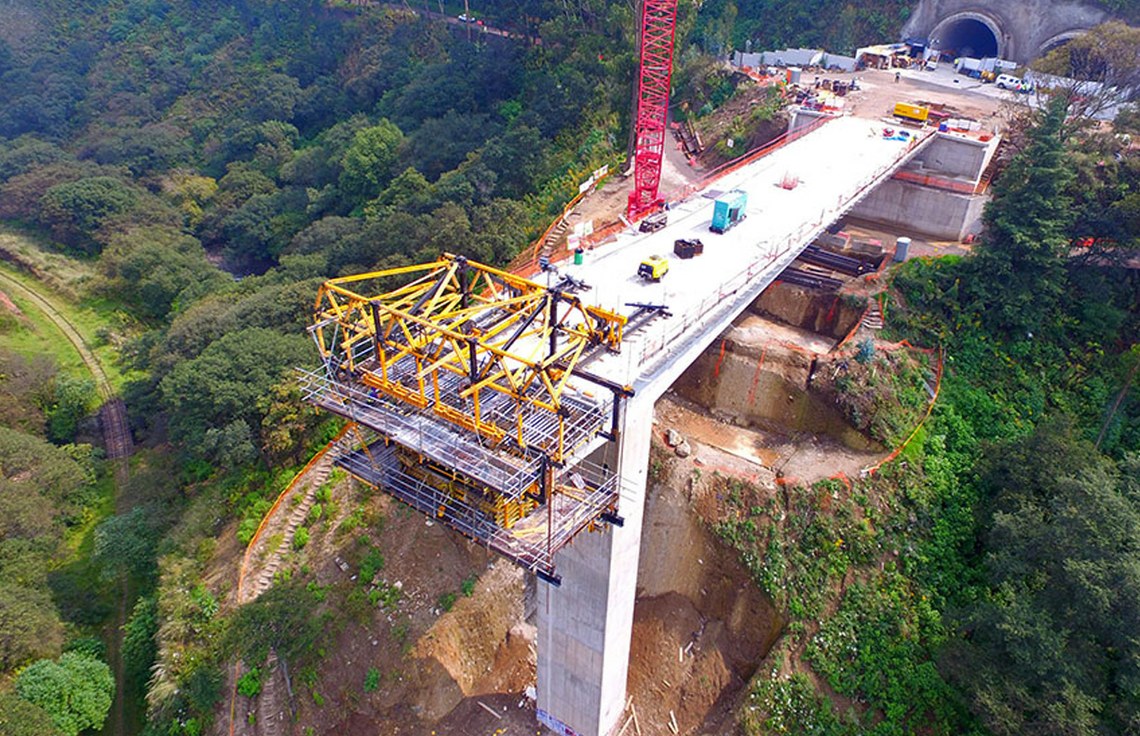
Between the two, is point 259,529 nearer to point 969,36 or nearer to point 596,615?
point 596,615

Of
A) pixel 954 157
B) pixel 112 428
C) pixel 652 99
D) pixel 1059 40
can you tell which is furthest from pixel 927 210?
pixel 112 428

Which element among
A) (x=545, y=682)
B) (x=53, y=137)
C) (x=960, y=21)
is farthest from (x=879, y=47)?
(x=53, y=137)

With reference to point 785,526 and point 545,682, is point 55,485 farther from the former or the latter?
point 785,526

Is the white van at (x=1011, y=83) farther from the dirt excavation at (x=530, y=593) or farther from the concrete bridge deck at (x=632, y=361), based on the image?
the dirt excavation at (x=530, y=593)

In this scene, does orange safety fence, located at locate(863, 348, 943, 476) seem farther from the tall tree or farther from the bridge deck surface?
the bridge deck surface

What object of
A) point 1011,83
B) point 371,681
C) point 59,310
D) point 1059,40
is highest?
point 1059,40

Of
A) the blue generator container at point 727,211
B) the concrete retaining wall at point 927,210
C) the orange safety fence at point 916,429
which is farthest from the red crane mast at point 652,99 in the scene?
the orange safety fence at point 916,429
